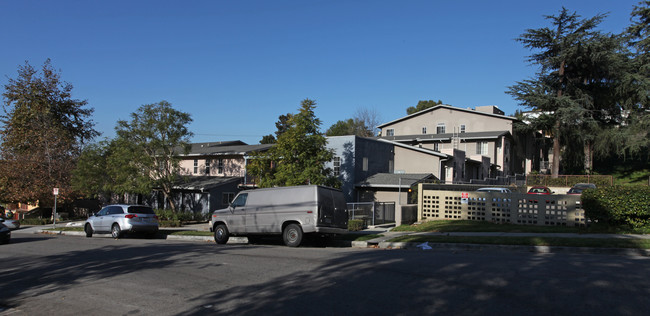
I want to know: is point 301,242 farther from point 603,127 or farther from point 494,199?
point 603,127

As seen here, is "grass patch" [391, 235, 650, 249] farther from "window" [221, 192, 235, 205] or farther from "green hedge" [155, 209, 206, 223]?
"window" [221, 192, 235, 205]

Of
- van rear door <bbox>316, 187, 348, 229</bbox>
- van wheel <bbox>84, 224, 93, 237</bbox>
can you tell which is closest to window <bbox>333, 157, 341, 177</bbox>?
van rear door <bbox>316, 187, 348, 229</bbox>

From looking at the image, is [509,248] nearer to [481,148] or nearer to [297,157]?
[297,157]

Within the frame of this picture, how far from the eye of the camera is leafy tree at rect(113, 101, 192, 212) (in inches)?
1119

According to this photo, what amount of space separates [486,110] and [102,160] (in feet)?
129

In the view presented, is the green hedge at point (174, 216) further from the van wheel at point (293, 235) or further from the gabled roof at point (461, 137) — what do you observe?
the gabled roof at point (461, 137)

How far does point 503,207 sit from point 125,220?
16.9 meters

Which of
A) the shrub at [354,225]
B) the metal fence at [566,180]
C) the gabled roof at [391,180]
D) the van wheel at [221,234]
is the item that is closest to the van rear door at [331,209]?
the van wheel at [221,234]

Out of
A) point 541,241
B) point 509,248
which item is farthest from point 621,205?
point 509,248

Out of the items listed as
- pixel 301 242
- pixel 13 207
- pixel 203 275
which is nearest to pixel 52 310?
pixel 203 275

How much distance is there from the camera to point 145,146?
95.7 ft

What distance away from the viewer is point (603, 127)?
4259 centimetres

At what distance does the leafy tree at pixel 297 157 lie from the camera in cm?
2420

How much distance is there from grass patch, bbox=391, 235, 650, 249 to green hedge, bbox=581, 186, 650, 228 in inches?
114
